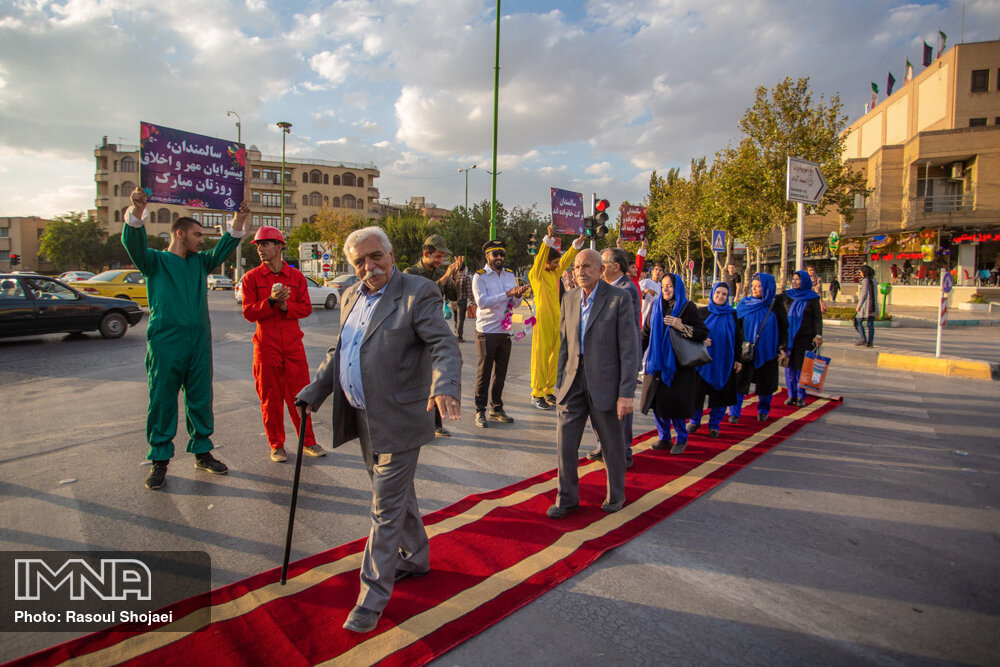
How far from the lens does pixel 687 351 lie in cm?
518

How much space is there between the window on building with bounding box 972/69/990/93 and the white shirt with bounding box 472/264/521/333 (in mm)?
38673

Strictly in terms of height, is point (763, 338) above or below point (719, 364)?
Answer: above

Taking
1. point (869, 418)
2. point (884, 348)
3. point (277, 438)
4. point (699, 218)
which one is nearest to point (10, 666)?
point (277, 438)

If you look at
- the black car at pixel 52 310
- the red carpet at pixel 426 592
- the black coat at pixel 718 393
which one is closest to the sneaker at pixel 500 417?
the red carpet at pixel 426 592

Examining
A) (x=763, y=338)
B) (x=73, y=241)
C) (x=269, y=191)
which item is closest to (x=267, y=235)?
(x=763, y=338)

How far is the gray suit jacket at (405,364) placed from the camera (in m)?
2.75

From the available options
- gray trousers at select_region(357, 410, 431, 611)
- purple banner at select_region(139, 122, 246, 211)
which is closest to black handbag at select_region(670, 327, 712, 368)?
gray trousers at select_region(357, 410, 431, 611)

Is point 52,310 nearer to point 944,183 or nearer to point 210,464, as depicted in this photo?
point 210,464

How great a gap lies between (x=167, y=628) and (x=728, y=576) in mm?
2916

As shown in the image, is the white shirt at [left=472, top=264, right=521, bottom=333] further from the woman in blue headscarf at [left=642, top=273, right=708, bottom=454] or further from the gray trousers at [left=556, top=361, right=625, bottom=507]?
the gray trousers at [left=556, top=361, right=625, bottom=507]

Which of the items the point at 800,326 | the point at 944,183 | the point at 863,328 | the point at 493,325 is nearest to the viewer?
the point at 493,325

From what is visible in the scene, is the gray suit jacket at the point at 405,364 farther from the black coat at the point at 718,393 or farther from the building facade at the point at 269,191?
the building facade at the point at 269,191

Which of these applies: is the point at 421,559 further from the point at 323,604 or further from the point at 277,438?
the point at 277,438

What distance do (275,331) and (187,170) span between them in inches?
190
